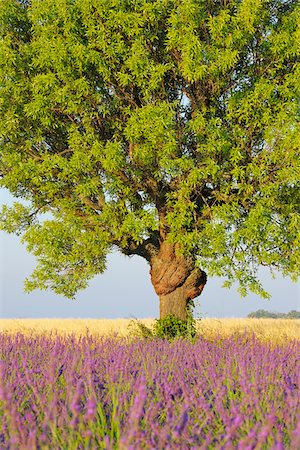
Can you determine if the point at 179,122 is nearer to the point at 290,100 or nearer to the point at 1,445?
the point at 290,100

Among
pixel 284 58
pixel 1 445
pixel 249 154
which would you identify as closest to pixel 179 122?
pixel 249 154

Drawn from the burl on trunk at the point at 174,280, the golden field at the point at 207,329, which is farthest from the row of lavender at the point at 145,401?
the golden field at the point at 207,329

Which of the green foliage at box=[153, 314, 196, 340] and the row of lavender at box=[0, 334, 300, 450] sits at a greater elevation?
the green foliage at box=[153, 314, 196, 340]

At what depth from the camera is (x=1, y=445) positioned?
383cm

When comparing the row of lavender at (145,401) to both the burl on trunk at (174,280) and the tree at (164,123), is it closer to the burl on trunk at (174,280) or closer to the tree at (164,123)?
the tree at (164,123)

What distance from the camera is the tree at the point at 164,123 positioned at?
1404cm

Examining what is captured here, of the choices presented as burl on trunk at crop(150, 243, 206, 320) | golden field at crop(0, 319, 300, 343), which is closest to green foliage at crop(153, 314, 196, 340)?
burl on trunk at crop(150, 243, 206, 320)

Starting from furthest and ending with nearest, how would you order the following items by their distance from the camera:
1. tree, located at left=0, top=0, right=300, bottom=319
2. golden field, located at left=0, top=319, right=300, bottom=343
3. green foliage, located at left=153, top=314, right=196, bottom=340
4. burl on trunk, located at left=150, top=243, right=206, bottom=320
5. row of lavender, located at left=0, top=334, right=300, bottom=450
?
golden field, located at left=0, top=319, right=300, bottom=343 → burl on trunk, located at left=150, top=243, right=206, bottom=320 → green foliage, located at left=153, top=314, right=196, bottom=340 → tree, located at left=0, top=0, right=300, bottom=319 → row of lavender, located at left=0, top=334, right=300, bottom=450

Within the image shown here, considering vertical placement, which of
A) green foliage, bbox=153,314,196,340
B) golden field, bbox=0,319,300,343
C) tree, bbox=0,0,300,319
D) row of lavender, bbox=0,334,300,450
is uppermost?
tree, bbox=0,0,300,319

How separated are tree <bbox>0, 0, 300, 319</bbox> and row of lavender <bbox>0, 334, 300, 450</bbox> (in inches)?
211

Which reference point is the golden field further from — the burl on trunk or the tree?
the tree

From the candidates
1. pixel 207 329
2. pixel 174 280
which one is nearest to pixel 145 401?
pixel 174 280

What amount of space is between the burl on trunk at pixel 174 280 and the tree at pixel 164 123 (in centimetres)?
5

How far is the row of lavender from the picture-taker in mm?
3277
